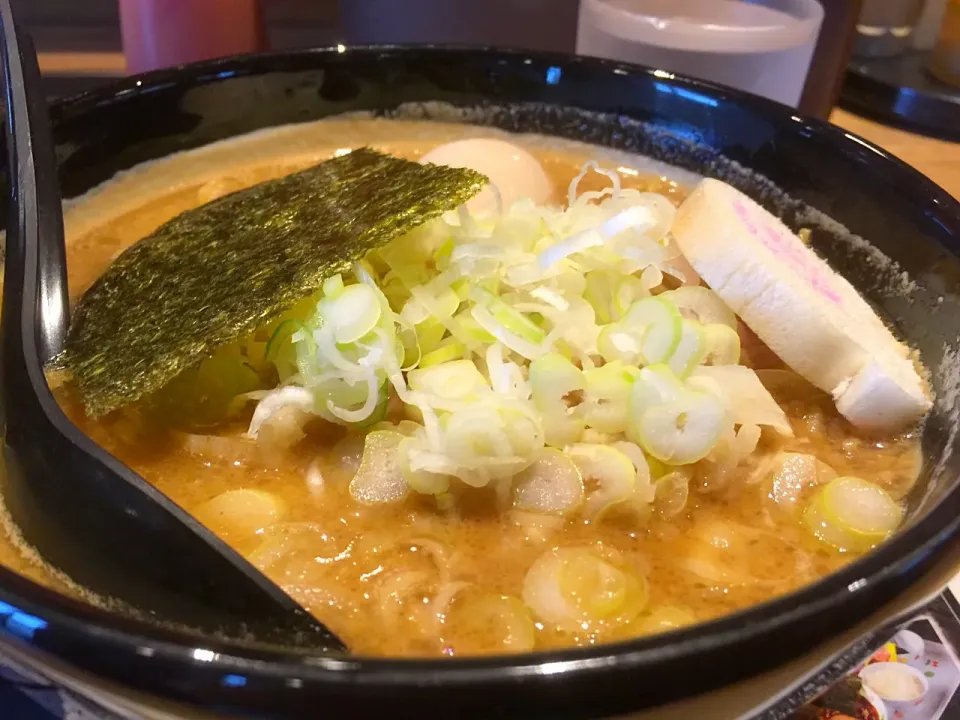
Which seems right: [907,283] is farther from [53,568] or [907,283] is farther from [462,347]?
[53,568]

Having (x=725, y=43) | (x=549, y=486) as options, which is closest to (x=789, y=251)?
(x=549, y=486)

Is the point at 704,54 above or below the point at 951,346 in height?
above

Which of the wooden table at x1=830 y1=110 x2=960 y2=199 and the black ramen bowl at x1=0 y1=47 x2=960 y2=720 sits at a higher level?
the black ramen bowl at x1=0 y1=47 x2=960 y2=720

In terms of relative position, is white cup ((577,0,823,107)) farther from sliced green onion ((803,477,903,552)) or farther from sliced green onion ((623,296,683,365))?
sliced green onion ((803,477,903,552))

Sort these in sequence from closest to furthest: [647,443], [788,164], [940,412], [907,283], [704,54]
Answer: [647,443] < [940,412] < [907,283] < [788,164] < [704,54]

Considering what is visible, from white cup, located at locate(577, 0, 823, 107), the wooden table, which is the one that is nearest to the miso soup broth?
Result: white cup, located at locate(577, 0, 823, 107)

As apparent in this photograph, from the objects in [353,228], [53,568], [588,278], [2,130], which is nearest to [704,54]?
[588,278]

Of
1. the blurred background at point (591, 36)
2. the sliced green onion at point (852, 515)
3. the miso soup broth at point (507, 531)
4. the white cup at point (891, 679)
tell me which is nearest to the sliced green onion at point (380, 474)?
the miso soup broth at point (507, 531)
